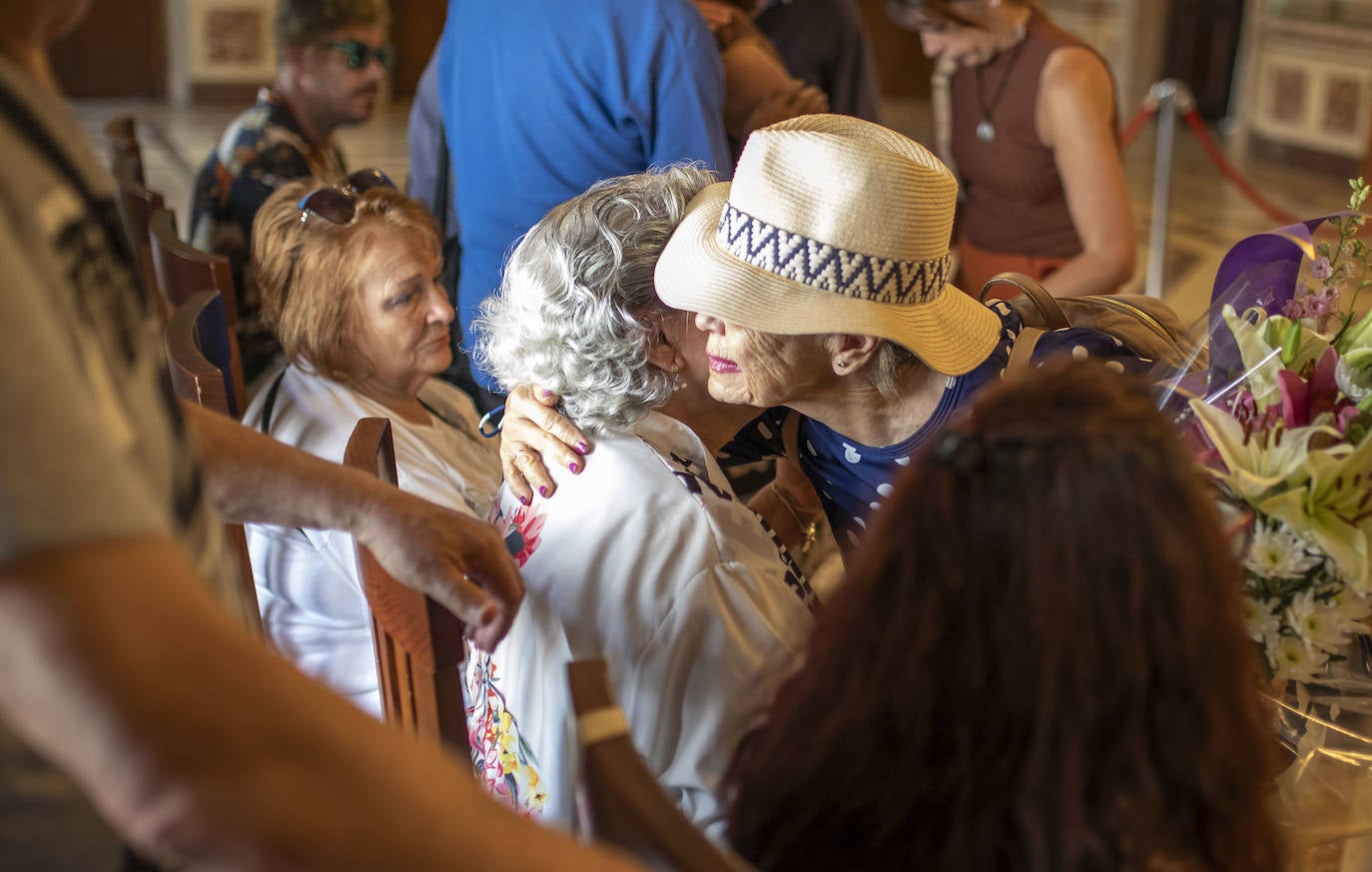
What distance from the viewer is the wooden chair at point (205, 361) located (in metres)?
1.60

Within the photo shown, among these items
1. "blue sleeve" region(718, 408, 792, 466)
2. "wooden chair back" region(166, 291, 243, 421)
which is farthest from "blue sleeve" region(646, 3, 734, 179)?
"wooden chair back" region(166, 291, 243, 421)

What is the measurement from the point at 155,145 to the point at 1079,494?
962 cm

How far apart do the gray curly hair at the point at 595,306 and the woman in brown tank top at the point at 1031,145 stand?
1457mm

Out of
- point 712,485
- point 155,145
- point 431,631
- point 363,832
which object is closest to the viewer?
point 363,832

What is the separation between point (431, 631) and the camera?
1.17 metres

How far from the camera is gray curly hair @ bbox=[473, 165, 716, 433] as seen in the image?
1.58 m

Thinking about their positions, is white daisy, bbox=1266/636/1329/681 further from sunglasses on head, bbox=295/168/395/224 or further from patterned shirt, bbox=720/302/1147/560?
sunglasses on head, bbox=295/168/395/224

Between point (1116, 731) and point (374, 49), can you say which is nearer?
point (1116, 731)

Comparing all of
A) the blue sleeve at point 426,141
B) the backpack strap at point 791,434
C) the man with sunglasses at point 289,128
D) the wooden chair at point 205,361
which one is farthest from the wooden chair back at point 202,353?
the blue sleeve at point 426,141

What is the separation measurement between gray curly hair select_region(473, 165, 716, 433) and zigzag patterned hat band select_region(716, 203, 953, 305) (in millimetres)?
134

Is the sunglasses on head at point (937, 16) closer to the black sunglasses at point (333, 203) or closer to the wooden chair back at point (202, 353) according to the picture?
the black sunglasses at point (333, 203)

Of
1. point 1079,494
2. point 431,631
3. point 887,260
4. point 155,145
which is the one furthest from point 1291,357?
→ point 155,145

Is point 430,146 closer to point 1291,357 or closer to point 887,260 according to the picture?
point 887,260

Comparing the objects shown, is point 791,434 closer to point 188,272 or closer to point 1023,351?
point 1023,351
